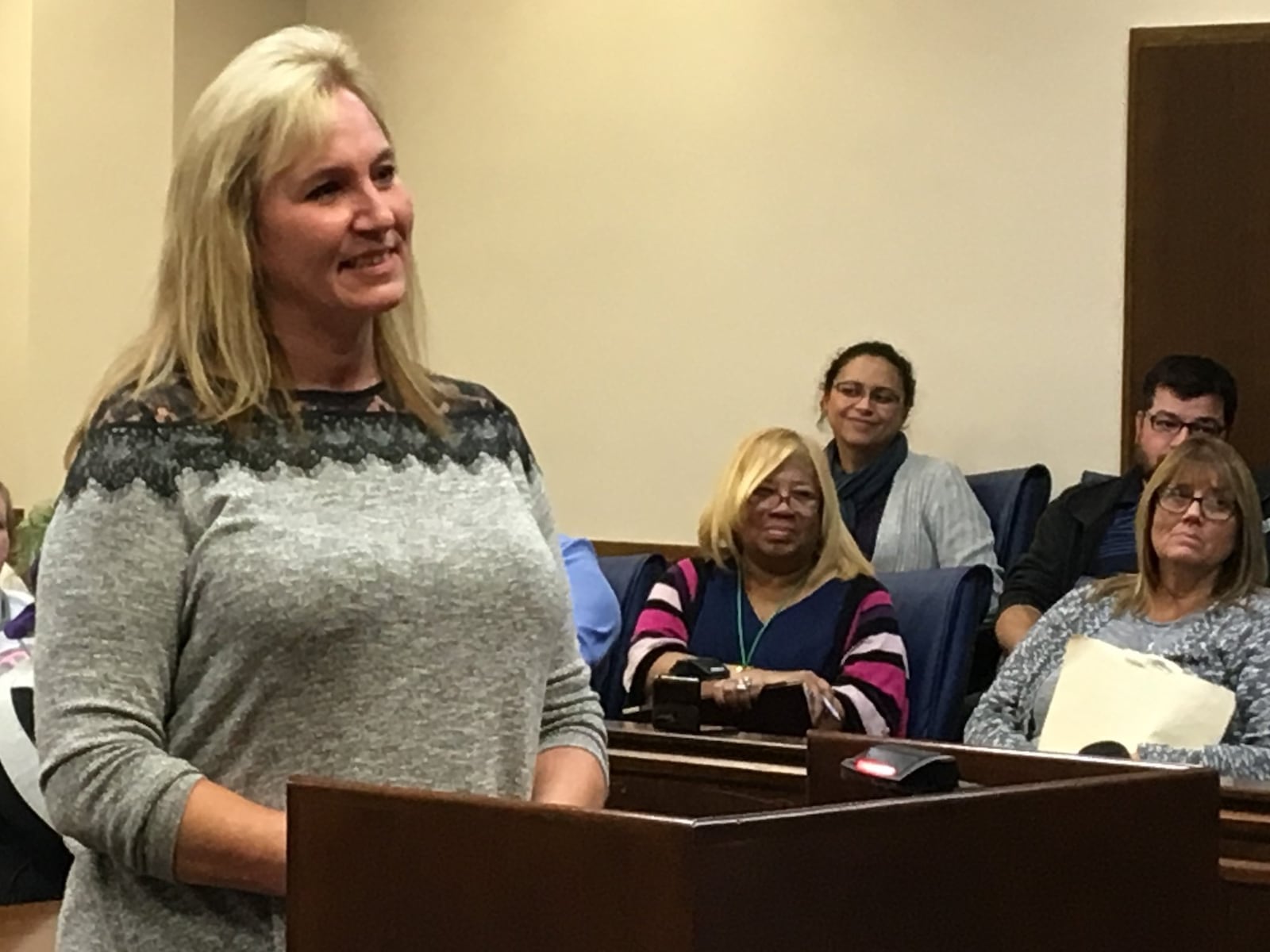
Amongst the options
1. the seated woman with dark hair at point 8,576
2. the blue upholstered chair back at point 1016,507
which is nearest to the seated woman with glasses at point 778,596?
the blue upholstered chair back at point 1016,507

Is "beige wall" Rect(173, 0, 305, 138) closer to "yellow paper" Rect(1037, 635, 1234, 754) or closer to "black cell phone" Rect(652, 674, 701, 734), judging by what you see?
"black cell phone" Rect(652, 674, 701, 734)

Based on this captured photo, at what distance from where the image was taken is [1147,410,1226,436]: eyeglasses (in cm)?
404

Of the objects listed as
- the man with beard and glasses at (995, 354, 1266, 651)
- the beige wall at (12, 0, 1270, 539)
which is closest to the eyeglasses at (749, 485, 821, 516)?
the man with beard and glasses at (995, 354, 1266, 651)

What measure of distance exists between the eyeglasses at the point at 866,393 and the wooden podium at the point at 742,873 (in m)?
3.38

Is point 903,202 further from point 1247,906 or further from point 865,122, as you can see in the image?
point 1247,906

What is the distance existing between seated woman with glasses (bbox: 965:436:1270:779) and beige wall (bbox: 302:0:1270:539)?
1383 millimetres

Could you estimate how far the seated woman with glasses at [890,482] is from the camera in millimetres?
4445

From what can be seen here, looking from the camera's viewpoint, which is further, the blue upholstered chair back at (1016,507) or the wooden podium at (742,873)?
the blue upholstered chair back at (1016,507)

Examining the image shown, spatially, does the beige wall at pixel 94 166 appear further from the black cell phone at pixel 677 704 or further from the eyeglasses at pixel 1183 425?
the black cell phone at pixel 677 704

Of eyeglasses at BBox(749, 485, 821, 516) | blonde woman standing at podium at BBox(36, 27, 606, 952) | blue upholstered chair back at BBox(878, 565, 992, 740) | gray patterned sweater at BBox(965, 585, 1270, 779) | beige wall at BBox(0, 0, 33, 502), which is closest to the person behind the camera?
blonde woman standing at podium at BBox(36, 27, 606, 952)

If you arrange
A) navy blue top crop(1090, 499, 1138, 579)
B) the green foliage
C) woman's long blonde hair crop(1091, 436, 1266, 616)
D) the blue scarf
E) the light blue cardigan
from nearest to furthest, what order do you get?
1. woman's long blonde hair crop(1091, 436, 1266, 616)
2. navy blue top crop(1090, 499, 1138, 579)
3. the green foliage
4. the light blue cardigan
5. the blue scarf

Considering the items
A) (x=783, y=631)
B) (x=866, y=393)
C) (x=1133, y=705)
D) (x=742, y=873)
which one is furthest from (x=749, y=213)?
(x=742, y=873)

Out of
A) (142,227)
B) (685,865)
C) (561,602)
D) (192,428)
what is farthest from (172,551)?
(142,227)

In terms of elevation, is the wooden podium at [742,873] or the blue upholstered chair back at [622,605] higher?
the wooden podium at [742,873]
